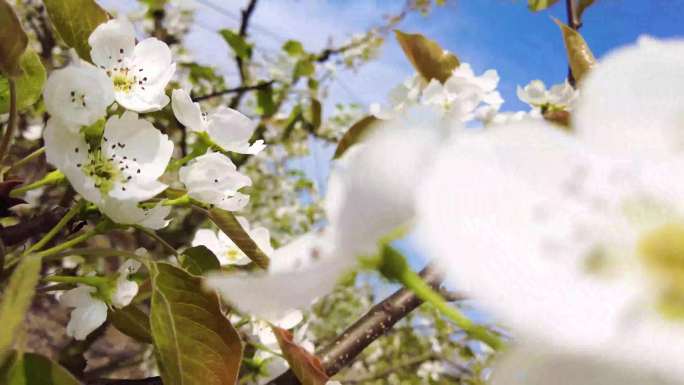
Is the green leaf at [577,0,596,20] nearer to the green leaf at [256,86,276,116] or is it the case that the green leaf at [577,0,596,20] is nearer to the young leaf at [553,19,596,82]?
the young leaf at [553,19,596,82]

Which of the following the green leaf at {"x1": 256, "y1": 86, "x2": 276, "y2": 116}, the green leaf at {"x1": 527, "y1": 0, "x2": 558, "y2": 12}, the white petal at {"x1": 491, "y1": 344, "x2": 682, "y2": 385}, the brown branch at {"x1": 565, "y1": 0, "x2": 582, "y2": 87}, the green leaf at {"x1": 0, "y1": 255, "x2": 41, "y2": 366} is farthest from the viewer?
the green leaf at {"x1": 256, "y1": 86, "x2": 276, "y2": 116}

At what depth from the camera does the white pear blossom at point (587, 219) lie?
0.16 m

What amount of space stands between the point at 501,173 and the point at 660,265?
5 centimetres

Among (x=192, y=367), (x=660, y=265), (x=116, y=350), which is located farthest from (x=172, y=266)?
(x=116, y=350)

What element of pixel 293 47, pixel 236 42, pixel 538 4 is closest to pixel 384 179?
pixel 538 4

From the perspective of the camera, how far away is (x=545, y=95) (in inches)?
26.8

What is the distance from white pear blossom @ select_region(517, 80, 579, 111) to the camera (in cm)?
65

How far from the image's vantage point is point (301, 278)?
0.66 feet

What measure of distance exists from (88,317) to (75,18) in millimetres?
234

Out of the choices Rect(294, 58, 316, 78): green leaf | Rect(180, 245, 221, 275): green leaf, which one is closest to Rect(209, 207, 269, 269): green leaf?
Rect(180, 245, 221, 275): green leaf

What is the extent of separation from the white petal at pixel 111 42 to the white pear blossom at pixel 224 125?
0.22 ft

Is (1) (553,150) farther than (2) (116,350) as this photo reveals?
No

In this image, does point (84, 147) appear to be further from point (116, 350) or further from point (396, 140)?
point (116, 350)

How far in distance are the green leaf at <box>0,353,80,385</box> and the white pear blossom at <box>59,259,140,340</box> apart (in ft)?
0.39
